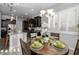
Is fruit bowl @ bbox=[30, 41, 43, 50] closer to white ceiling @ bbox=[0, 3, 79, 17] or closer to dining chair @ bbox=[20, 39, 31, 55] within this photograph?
dining chair @ bbox=[20, 39, 31, 55]

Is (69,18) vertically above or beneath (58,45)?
above

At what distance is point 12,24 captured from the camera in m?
1.52

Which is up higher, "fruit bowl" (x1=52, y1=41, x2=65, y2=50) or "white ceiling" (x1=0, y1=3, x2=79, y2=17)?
"white ceiling" (x1=0, y1=3, x2=79, y2=17)

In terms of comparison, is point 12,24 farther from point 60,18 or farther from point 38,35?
point 60,18

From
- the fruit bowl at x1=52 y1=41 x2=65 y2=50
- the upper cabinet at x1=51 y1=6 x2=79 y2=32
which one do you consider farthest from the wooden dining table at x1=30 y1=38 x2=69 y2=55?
the upper cabinet at x1=51 y1=6 x2=79 y2=32

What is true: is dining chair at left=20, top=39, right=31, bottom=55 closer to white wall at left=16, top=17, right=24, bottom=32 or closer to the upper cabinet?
white wall at left=16, top=17, right=24, bottom=32

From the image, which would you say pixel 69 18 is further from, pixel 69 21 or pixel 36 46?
pixel 36 46

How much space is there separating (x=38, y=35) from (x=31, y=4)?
385 mm

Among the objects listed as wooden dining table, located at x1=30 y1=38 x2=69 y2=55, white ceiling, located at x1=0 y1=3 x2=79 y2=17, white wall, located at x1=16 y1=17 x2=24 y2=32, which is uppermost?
white ceiling, located at x1=0 y1=3 x2=79 y2=17

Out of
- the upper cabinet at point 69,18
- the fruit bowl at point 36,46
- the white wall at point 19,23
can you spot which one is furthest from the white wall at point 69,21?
the white wall at point 19,23

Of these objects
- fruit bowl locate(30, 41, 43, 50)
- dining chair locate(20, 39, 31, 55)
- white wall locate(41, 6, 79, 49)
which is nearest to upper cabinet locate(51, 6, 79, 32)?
white wall locate(41, 6, 79, 49)

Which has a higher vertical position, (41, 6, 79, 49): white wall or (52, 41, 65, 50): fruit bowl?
(41, 6, 79, 49): white wall

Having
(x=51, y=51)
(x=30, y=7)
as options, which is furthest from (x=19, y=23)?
(x=51, y=51)
